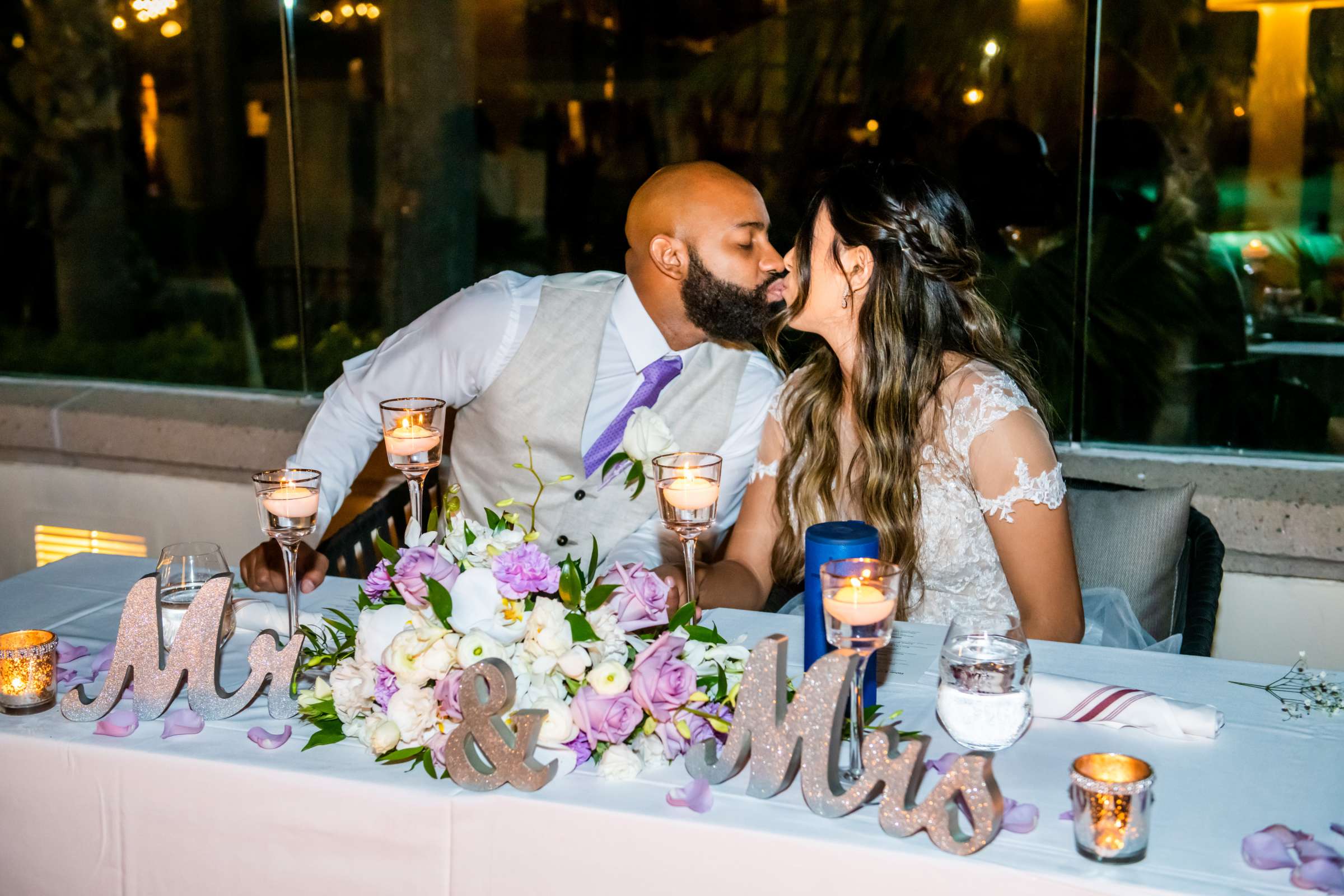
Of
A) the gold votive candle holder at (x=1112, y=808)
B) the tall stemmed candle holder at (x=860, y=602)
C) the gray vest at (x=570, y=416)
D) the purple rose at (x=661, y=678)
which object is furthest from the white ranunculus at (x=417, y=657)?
the gray vest at (x=570, y=416)

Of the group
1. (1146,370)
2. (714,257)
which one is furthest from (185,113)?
(1146,370)

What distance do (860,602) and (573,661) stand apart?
33cm

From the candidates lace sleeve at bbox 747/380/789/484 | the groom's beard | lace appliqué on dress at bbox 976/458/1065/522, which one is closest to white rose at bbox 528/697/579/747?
lace appliqué on dress at bbox 976/458/1065/522

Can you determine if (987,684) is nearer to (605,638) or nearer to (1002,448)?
(605,638)

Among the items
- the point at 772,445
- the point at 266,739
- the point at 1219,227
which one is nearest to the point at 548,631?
the point at 266,739

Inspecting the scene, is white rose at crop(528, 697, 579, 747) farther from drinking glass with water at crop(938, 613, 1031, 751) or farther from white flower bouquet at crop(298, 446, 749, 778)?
drinking glass with water at crop(938, 613, 1031, 751)

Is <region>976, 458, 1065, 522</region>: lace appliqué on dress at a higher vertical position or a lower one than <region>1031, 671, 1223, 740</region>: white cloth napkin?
higher

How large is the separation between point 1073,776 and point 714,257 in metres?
1.86

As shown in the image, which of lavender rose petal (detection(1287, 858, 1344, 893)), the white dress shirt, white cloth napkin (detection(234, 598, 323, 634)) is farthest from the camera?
the white dress shirt

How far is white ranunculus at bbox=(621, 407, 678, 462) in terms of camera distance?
196 cm

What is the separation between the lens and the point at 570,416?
285cm

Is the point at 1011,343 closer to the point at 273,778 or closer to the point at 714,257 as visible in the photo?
the point at 714,257

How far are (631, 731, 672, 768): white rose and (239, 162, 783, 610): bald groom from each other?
1373 mm

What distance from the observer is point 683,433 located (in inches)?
115
